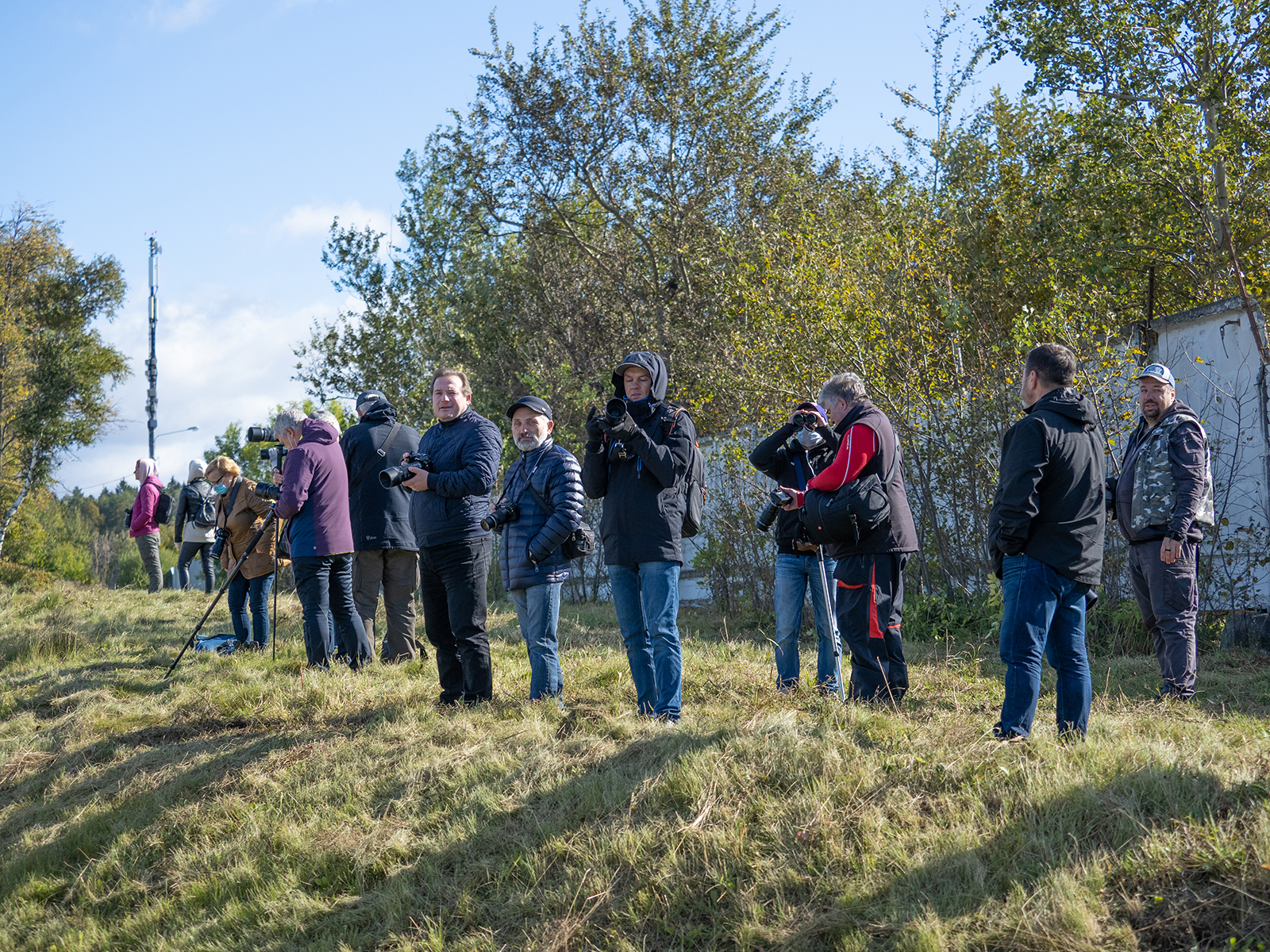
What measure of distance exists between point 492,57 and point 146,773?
12280 mm

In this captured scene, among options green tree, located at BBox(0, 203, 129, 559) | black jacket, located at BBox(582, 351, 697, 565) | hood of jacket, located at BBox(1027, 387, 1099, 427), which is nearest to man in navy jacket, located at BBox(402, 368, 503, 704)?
black jacket, located at BBox(582, 351, 697, 565)

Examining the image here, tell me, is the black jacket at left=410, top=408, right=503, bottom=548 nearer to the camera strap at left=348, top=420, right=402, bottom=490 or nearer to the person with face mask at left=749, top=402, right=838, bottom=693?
the camera strap at left=348, top=420, right=402, bottom=490

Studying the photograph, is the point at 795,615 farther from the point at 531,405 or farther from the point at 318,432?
the point at 318,432

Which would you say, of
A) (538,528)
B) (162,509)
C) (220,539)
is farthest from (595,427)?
(162,509)

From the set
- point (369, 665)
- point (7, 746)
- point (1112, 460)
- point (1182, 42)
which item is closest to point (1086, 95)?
point (1182, 42)

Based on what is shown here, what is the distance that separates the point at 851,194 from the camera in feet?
51.7

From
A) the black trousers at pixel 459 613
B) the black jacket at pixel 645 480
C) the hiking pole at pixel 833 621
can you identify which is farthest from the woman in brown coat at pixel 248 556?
the hiking pole at pixel 833 621

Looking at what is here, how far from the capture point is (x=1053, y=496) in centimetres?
428

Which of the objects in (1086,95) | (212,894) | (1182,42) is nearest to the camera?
(212,894)

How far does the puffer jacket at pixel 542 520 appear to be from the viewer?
17.2 feet

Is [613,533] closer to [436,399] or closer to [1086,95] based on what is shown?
[436,399]

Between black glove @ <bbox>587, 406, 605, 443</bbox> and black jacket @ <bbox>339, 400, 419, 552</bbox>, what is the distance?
214 centimetres

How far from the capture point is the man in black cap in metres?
5.30

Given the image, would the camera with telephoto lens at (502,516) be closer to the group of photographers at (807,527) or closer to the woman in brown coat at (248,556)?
the group of photographers at (807,527)
